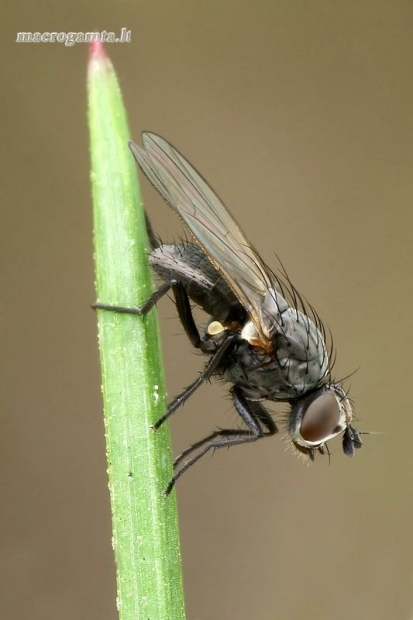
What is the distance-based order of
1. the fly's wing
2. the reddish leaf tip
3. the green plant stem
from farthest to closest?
Answer: the fly's wing → the reddish leaf tip → the green plant stem

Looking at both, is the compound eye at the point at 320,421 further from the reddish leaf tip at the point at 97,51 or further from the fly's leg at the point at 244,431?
the reddish leaf tip at the point at 97,51

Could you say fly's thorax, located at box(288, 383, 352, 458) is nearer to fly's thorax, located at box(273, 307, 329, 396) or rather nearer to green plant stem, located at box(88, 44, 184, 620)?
fly's thorax, located at box(273, 307, 329, 396)

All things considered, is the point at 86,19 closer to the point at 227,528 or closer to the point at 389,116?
the point at 389,116

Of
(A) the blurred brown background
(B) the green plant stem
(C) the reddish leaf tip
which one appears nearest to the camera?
(B) the green plant stem

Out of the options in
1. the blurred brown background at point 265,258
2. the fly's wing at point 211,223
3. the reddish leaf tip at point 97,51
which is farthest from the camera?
the blurred brown background at point 265,258

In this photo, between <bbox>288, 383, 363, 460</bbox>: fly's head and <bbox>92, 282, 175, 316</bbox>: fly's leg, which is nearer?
<bbox>92, 282, 175, 316</bbox>: fly's leg

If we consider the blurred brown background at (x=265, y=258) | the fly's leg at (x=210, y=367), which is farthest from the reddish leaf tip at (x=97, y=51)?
the blurred brown background at (x=265, y=258)

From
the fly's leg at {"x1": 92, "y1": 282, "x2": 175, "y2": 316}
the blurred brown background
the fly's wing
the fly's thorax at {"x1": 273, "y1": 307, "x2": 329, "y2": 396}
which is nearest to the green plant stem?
the fly's leg at {"x1": 92, "y1": 282, "x2": 175, "y2": 316}

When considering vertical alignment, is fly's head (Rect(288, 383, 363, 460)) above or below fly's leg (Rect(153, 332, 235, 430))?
below
